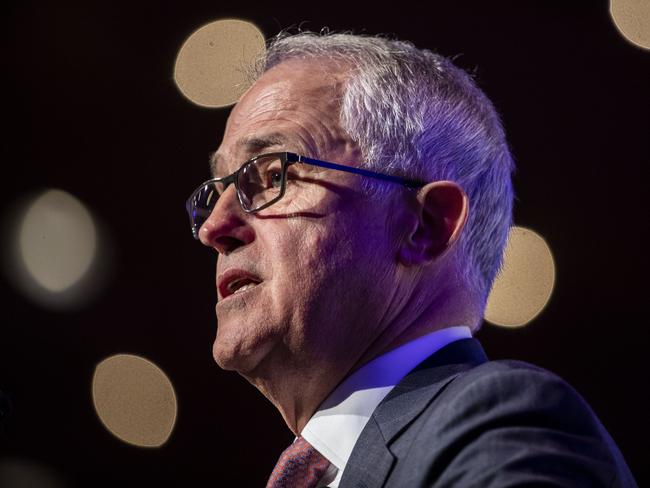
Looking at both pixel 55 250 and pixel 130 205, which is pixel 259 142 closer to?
pixel 130 205

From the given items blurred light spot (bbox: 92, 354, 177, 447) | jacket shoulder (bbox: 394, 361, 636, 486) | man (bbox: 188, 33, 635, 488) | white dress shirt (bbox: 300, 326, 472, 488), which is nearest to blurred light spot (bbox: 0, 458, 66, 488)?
blurred light spot (bbox: 92, 354, 177, 447)

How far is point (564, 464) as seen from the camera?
940 millimetres

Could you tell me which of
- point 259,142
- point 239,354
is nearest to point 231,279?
point 239,354

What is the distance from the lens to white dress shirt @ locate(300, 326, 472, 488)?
1307 millimetres

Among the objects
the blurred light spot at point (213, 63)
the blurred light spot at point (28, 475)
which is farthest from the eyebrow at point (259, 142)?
the blurred light spot at point (28, 475)

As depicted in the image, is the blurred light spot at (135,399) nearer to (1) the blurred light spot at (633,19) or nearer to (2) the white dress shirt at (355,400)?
(2) the white dress shirt at (355,400)

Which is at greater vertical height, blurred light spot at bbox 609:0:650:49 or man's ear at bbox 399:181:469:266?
blurred light spot at bbox 609:0:650:49

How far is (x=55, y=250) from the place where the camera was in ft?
9.57

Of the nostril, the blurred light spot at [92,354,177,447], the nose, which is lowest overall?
the blurred light spot at [92,354,177,447]

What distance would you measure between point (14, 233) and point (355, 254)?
1.93 m

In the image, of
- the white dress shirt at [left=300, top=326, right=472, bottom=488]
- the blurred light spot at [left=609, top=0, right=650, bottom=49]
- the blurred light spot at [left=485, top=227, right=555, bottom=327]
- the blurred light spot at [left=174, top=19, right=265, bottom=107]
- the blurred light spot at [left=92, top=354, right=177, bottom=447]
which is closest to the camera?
the white dress shirt at [left=300, top=326, right=472, bottom=488]

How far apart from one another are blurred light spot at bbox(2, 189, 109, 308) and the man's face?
4.82 ft

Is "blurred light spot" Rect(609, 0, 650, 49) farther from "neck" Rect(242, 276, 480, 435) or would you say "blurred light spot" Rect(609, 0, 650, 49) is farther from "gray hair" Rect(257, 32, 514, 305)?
"neck" Rect(242, 276, 480, 435)

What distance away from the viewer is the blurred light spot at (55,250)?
2824mm
